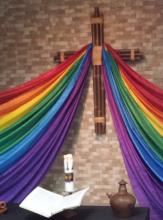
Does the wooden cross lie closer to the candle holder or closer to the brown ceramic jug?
the candle holder

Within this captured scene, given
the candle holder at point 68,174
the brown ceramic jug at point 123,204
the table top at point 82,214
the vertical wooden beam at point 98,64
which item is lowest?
the table top at point 82,214

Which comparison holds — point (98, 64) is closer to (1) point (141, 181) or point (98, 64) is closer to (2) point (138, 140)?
(2) point (138, 140)

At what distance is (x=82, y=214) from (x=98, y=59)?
129cm

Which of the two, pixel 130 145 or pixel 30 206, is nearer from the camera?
pixel 30 206

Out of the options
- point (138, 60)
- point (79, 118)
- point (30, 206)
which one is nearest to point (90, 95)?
point (79, 118)

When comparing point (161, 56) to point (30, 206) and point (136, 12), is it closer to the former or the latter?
point (136, 12)

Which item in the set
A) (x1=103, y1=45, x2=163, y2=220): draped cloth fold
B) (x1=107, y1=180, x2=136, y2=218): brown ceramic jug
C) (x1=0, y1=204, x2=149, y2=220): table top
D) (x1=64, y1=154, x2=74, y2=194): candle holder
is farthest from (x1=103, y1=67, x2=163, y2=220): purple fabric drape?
(x1=64, y1=154, x2=74, y2=194): candle holder

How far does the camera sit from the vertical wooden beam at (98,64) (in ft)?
10.6

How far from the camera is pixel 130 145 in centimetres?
307

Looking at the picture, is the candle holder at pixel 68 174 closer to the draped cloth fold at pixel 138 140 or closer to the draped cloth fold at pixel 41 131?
the draped cloth fold at pixel 41 131

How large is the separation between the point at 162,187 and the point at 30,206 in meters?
1.07

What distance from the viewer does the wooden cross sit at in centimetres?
320

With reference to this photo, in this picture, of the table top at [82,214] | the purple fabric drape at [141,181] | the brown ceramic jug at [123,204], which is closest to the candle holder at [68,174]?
the table top at [82,214]

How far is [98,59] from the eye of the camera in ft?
10.6
